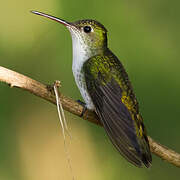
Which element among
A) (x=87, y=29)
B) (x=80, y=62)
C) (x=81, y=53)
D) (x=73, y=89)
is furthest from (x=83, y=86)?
(x=73, y=89)

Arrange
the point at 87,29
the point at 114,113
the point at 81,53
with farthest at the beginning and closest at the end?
the point at 87,29 → the point at 81,53 → the point at 114,113

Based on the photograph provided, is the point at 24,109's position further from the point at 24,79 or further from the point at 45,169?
the point at 24,79

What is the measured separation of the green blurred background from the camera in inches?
214

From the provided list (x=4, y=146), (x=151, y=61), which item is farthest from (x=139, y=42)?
(x=4, y=146)

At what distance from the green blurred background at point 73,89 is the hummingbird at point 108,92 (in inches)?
33.3

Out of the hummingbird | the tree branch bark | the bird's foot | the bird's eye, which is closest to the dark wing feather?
the hummingbird

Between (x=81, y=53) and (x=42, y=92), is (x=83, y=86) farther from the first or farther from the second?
(x=42, y=92)

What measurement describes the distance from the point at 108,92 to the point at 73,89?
1242mm

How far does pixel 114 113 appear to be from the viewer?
14.3ft

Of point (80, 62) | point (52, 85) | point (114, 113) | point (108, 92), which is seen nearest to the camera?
point (52, 85)

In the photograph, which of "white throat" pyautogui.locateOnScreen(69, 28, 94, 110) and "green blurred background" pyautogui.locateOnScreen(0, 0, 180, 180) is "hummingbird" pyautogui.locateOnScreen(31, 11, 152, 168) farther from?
"green blurred background" pyautogui.locateOnScreen(0, 0, 180, 180)

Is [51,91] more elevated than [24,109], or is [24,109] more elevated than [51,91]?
[51,91]

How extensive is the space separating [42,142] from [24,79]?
2073 millimetres

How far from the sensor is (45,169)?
5512 mm
